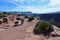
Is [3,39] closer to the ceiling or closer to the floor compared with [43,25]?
closer to the floor

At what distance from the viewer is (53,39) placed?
15656 millimetres

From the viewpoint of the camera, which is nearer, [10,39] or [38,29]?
[10,39]

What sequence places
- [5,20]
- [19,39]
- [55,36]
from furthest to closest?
1. [5,20]
2. [55,36]
3. [19,39]

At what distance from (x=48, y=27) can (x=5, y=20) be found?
41.7 ft

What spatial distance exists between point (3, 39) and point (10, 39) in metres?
0.82

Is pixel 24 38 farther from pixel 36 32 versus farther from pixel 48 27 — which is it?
pixel 48 27

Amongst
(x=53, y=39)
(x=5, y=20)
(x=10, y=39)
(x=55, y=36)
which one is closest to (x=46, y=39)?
(x=53, y=39)

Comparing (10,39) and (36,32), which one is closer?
(10,39)

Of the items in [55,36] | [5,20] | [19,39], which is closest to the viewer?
[19,39]

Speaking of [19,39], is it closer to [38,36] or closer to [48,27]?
[38,36]

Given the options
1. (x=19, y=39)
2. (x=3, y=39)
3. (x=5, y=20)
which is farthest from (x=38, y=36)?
(x=5, y=20)

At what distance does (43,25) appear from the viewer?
1792 centimetres

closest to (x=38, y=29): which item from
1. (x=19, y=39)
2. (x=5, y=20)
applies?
(x=19, y=39)

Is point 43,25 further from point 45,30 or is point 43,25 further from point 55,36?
point 55,36
